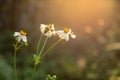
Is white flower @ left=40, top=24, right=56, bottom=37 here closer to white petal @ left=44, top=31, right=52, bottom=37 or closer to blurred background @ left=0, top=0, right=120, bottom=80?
A: white petal @ left=44, top=31, right=52, bottom=37

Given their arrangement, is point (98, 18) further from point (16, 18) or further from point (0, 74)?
point (0, 74)

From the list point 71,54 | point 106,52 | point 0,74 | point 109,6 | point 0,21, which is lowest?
point 0,74

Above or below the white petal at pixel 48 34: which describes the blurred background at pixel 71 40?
above

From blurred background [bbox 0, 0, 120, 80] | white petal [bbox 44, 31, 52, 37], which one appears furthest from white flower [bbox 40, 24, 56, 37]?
blurred background [bbox 0, 0, 120, 80]

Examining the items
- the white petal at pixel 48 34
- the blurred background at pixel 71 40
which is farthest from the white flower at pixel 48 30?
the blurred background at pixel 71 40

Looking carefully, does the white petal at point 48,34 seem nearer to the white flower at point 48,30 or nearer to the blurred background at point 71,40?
the white flower at point 48,30

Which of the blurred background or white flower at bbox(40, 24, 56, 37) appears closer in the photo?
white flower at bbox(40, 24, 56, 37)

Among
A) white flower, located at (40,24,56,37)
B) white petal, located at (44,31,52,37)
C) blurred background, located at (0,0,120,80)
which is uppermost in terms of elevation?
blurred background, located at (0,0,120,80)

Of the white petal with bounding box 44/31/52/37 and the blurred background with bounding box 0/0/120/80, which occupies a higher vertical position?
the blurred background with bounding box 0/0/120/80

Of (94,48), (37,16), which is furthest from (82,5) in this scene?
(94,48)
